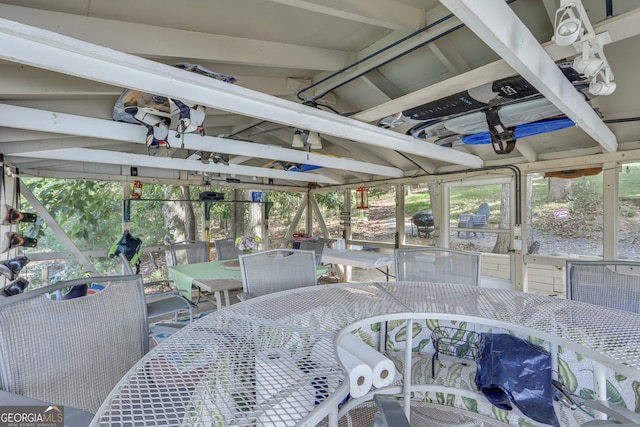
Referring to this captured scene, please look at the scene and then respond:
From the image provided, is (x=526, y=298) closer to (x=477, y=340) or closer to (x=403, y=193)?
(x=477, y=340)

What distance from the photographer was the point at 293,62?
215cm

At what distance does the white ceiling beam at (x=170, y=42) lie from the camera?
150 cm

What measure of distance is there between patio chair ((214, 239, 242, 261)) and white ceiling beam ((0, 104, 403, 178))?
5.54 ft

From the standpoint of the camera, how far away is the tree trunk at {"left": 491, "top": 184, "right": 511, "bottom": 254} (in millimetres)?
4125

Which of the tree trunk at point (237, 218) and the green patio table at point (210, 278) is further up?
the tree trunk at point (237, 218)

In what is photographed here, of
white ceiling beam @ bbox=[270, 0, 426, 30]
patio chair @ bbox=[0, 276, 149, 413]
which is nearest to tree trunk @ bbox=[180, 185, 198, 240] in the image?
patio chair @ bbox=[0, 276, 149, 413]

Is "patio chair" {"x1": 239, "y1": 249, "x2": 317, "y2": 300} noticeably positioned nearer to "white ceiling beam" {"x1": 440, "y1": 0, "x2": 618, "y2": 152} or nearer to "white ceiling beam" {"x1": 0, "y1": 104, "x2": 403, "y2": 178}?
"white ceiling beam" {"x1": 0, "y1": 104, "x2": 403, "y2": 178}

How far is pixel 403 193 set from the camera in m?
5.45

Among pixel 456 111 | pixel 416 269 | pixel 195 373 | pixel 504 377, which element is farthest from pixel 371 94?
pixel 195 373

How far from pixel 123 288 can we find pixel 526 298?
207 cm

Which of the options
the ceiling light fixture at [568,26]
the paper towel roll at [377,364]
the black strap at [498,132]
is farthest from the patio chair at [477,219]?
the paper towel roll at [377,364]

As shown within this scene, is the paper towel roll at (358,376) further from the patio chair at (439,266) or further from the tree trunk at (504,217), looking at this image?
the tree trunk at (504,217)

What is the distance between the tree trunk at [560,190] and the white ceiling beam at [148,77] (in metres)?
2.72

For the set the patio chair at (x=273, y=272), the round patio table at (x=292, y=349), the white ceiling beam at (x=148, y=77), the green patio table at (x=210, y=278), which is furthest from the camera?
the green patio table at (x=210, y=278)
